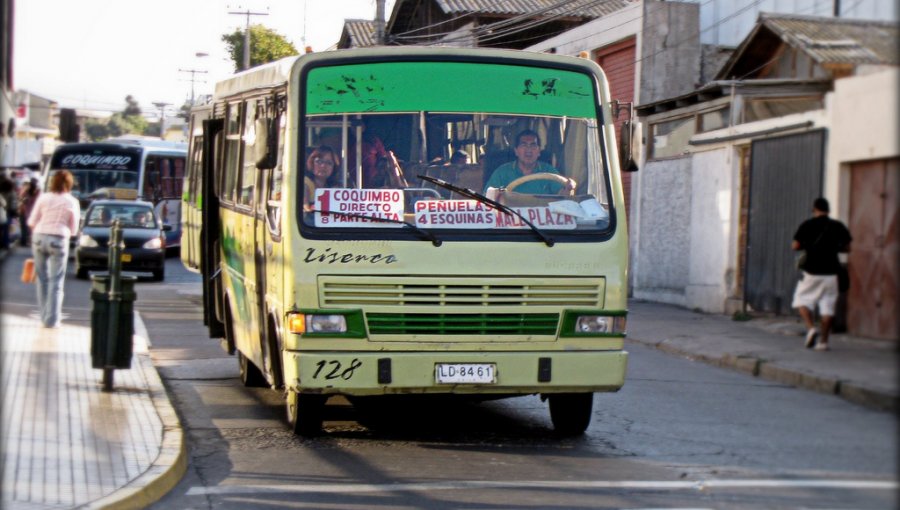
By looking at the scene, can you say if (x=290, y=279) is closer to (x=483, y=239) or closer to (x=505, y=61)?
(x=483, y=239)

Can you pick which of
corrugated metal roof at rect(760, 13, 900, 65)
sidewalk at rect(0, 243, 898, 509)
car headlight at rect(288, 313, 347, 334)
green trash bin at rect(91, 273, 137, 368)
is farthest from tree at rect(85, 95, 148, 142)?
corrugated metal roof at rect(760, 13, 900, 65)

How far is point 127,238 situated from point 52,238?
1351 centimetres

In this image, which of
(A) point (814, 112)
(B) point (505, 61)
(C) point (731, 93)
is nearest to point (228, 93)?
(B) point (505, 61)

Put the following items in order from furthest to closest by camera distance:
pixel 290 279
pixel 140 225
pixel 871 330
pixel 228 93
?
pixel 140 225 < pixel 228 93 < pixel 290 279 < pixel 871 330

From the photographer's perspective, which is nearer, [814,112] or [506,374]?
[506,374]

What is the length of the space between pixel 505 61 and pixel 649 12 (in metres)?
17.5

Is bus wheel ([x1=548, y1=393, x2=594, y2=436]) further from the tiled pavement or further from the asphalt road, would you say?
the tiled pavement

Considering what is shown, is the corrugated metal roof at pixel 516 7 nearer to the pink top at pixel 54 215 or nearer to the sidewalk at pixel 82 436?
the pink top at pixel 54 215

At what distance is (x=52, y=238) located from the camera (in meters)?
13.2

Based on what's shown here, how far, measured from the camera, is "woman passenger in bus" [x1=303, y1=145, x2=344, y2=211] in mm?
7879

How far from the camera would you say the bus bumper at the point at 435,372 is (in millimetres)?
7543

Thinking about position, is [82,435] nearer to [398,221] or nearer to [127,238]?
[398,221]

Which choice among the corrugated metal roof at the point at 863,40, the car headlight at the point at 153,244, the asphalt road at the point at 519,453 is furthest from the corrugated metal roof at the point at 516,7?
the corrugated metal roof at the point at 863,40

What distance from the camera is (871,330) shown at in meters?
2.13
